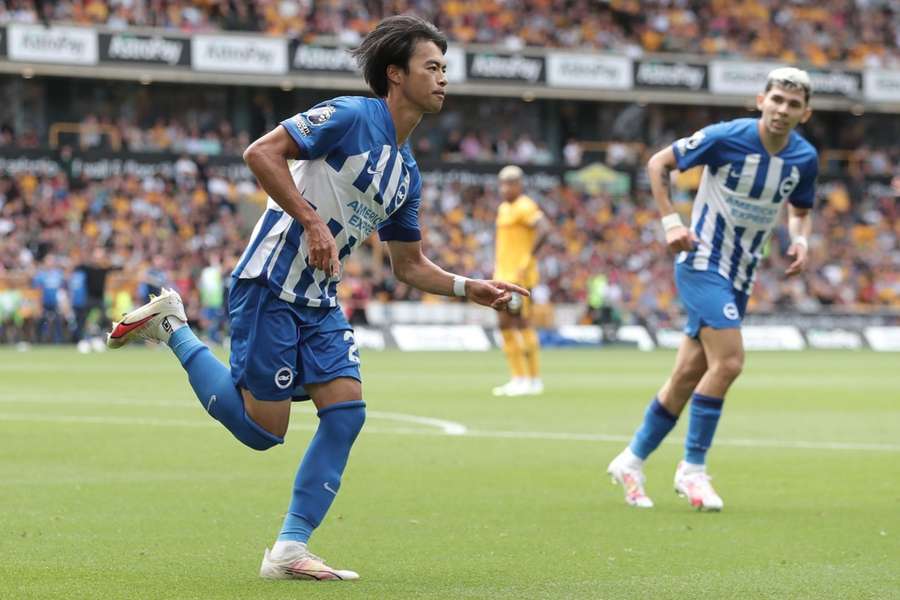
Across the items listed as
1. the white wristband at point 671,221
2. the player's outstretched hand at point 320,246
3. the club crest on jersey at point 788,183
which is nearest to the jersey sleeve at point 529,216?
the club crest on jersey at point 788,183

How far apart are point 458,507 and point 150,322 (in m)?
2.42

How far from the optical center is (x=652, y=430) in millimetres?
8953

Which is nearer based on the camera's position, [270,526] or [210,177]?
[270,526]

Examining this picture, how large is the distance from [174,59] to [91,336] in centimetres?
1114

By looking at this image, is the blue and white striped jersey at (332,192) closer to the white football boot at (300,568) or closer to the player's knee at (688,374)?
the white football boot at (300,568)

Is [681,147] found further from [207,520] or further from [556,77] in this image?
[556,77]

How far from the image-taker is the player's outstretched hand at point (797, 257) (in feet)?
29.8

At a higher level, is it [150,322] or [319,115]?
[319,115]

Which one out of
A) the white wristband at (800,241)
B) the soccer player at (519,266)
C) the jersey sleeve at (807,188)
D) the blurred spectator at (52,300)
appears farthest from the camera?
the blurred spectator at (52,300)

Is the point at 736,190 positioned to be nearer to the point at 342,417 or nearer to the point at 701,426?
the point at 701,426

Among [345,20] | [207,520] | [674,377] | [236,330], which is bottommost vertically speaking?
[207,520]

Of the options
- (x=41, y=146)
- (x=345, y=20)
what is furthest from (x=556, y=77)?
(x=41, y=146)

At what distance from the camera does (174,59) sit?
42219 millimetres

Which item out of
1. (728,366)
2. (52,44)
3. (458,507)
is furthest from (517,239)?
(52,44)
